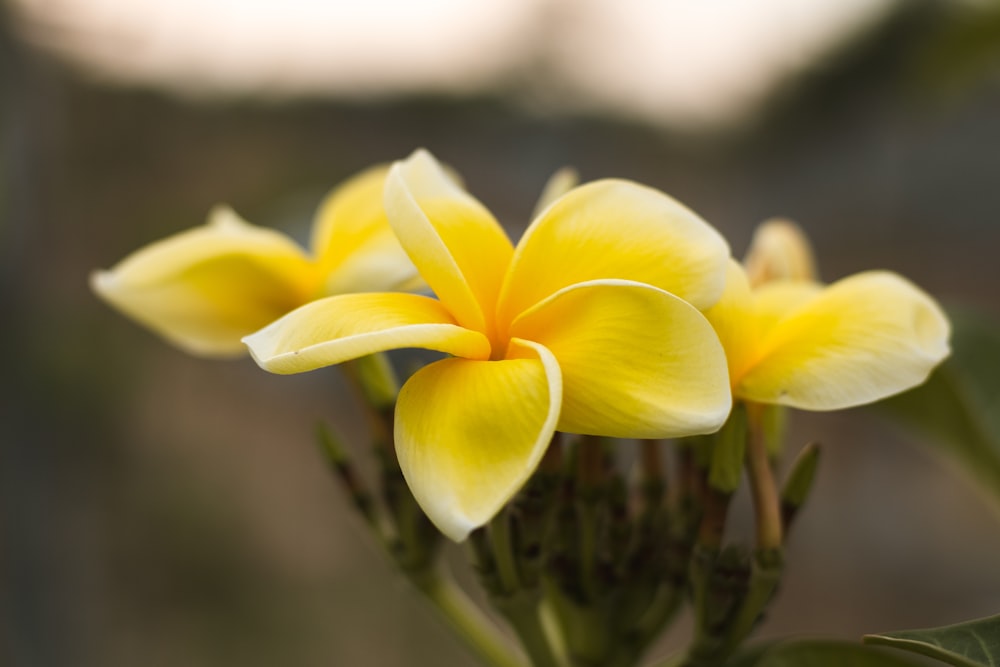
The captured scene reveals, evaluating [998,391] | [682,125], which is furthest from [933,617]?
[682,125]

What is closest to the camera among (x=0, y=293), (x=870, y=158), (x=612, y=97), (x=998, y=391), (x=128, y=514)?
(x=998, y=391)

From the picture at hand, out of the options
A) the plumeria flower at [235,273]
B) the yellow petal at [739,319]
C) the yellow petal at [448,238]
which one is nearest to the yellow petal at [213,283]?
the plumeria flower at [235,273]

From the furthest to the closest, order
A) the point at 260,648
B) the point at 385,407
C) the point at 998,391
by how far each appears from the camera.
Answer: the point at 260,648
the point at 998,391
the point at 385,407

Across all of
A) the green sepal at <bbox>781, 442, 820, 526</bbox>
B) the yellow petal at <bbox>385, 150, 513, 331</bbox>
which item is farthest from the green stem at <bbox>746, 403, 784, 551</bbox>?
the yellow petal at <bbox>385, 150, 513, 331</bbox>

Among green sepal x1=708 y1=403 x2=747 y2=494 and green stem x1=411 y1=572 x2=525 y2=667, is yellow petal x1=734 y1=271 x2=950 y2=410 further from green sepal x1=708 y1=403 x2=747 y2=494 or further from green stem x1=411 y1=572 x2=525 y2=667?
green stem x1=411 y1=572 x2=525 y2=667

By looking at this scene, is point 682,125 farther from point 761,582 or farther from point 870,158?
point 761,582

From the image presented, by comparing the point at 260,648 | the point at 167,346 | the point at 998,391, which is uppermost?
the point at 998,391
